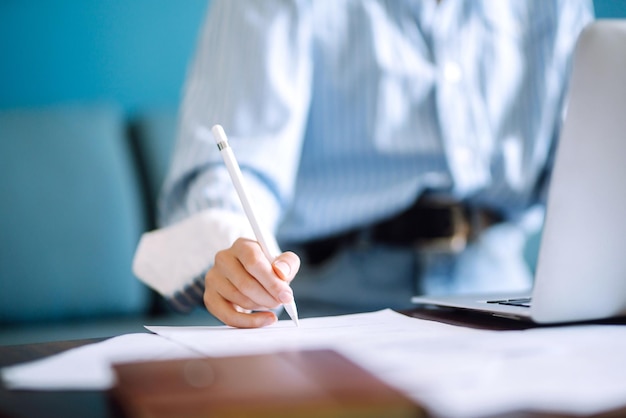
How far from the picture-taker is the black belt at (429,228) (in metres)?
0.92

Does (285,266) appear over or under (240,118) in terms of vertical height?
under

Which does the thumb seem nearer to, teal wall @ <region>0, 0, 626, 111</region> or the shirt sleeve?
the shirt sleeve

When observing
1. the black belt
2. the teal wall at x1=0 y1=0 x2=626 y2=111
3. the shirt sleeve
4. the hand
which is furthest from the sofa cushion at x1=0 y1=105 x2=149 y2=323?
the hand

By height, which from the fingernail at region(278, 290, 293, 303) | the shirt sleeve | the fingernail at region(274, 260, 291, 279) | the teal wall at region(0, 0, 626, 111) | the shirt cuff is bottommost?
the fingernail at region(278, 290, 293, 303)

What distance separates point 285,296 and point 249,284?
0.03 meters

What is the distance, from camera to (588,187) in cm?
45

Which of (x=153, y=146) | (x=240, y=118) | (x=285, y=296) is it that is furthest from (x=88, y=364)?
(x=153, y=146)

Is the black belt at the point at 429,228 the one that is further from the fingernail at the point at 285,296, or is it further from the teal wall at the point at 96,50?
the teal wall at the point at 96,50

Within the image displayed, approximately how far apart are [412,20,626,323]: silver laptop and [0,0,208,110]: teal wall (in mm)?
1484

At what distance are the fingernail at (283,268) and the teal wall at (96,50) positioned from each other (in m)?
1.34

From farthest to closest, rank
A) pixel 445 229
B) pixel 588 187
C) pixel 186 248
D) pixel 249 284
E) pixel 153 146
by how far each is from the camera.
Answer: pixel 153 146, pixel 445 229, pixel 186 248, pixel 249 284, pixel 588 187

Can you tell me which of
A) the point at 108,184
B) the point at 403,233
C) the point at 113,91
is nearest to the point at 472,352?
the point at 403,233

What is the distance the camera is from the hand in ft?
1.78

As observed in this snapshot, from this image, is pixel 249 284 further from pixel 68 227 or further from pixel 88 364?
pixel 68 227
